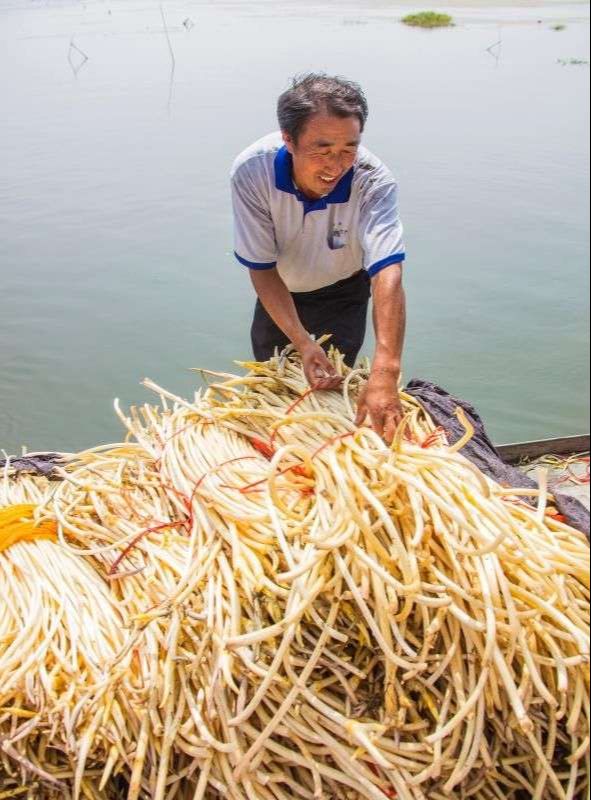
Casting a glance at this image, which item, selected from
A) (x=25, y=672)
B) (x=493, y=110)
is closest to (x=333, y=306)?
(x=25, y=672)

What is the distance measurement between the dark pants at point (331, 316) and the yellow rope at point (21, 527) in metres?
1.33

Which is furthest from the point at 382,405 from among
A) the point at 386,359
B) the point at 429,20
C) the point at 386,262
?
the point at 429,20

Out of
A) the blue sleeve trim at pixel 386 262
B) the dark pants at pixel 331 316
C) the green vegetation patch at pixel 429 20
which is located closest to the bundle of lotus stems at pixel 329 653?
the blue sleeve trim at pixel 386 262

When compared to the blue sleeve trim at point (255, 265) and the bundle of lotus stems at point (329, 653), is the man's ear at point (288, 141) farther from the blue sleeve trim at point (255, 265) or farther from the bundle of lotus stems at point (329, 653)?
the bundle of lotus stems at point (329, 653)

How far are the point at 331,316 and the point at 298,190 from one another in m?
0.73

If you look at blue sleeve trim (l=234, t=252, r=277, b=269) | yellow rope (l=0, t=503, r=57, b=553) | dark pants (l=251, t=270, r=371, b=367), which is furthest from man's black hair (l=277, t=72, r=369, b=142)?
yellow rope (l=0, t=503, r=57, b=553)

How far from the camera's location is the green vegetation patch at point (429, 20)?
59.0 ft

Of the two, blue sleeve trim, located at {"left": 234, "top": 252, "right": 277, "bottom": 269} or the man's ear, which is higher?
the man's ear

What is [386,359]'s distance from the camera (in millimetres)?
2299

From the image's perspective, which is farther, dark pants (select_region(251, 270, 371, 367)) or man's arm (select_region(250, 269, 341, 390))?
dark pants (select_region(251, 270, 371, 367))

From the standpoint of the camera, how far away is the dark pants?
128 inches

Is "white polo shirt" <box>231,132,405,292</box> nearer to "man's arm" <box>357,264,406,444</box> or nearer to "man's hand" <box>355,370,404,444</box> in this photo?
"man's arm" <box>357,264,406,444</box>

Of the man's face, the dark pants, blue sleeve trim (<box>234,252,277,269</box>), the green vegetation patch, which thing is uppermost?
the green vegetation patch

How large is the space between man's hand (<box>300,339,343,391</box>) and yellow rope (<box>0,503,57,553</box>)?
33.2 inches
